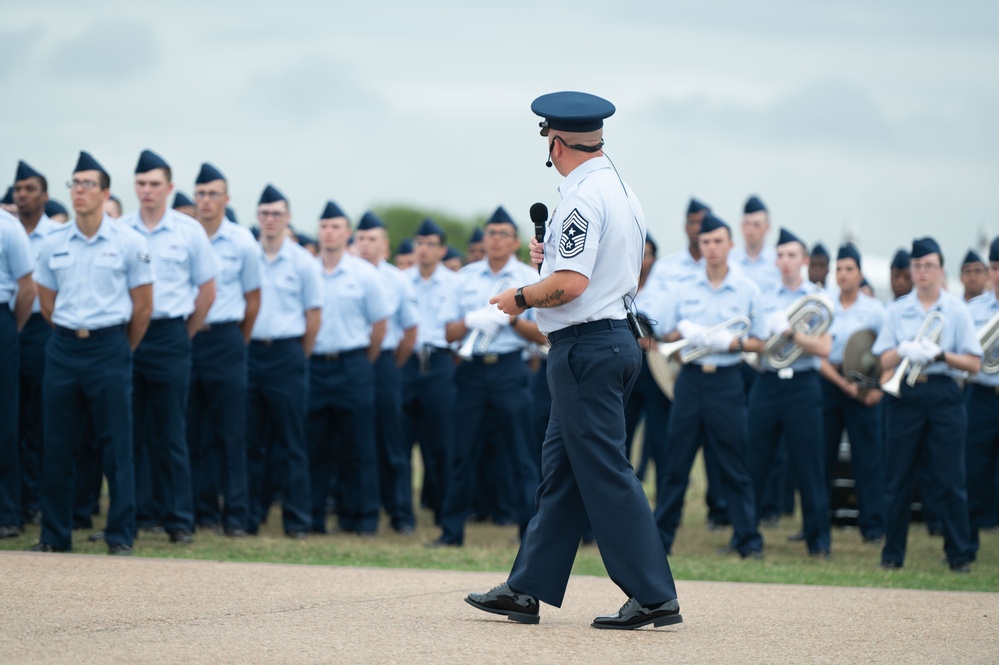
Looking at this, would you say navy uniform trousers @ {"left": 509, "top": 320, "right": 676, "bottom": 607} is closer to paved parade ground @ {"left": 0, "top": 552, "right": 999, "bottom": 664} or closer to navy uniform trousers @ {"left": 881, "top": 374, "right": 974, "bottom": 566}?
paved parade ground @ {"left": 0, "top": 552, "right": 999, "bottom": 664}

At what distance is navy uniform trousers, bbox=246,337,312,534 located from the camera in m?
11.3

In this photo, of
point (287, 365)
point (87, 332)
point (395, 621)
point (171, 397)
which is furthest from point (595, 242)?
point (287, 365)

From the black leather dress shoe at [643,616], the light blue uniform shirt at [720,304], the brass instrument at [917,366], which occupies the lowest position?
the black leather dress shoe at [643,616]

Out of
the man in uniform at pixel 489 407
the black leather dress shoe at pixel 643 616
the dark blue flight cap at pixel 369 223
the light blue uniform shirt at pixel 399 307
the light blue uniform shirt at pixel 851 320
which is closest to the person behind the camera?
the black leather dress shoe at pixel 643 616

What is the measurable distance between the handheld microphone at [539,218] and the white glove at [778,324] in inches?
189

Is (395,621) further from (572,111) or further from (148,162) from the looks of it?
(148,162)

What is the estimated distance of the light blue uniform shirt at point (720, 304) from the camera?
1061cm

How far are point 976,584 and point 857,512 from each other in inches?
173

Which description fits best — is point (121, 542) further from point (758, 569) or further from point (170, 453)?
point (758, 569)

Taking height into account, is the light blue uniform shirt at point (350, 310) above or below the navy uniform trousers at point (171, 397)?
above

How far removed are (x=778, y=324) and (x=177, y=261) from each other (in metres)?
4.42

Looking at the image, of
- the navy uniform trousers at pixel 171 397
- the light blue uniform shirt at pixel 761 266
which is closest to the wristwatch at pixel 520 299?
the navy uniform trousers at pixel 171 397

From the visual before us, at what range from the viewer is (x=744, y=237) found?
13344 mm

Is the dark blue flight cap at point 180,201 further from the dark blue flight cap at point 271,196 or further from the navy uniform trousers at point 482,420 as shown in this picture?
the navy uniform trousers at point 482,420
